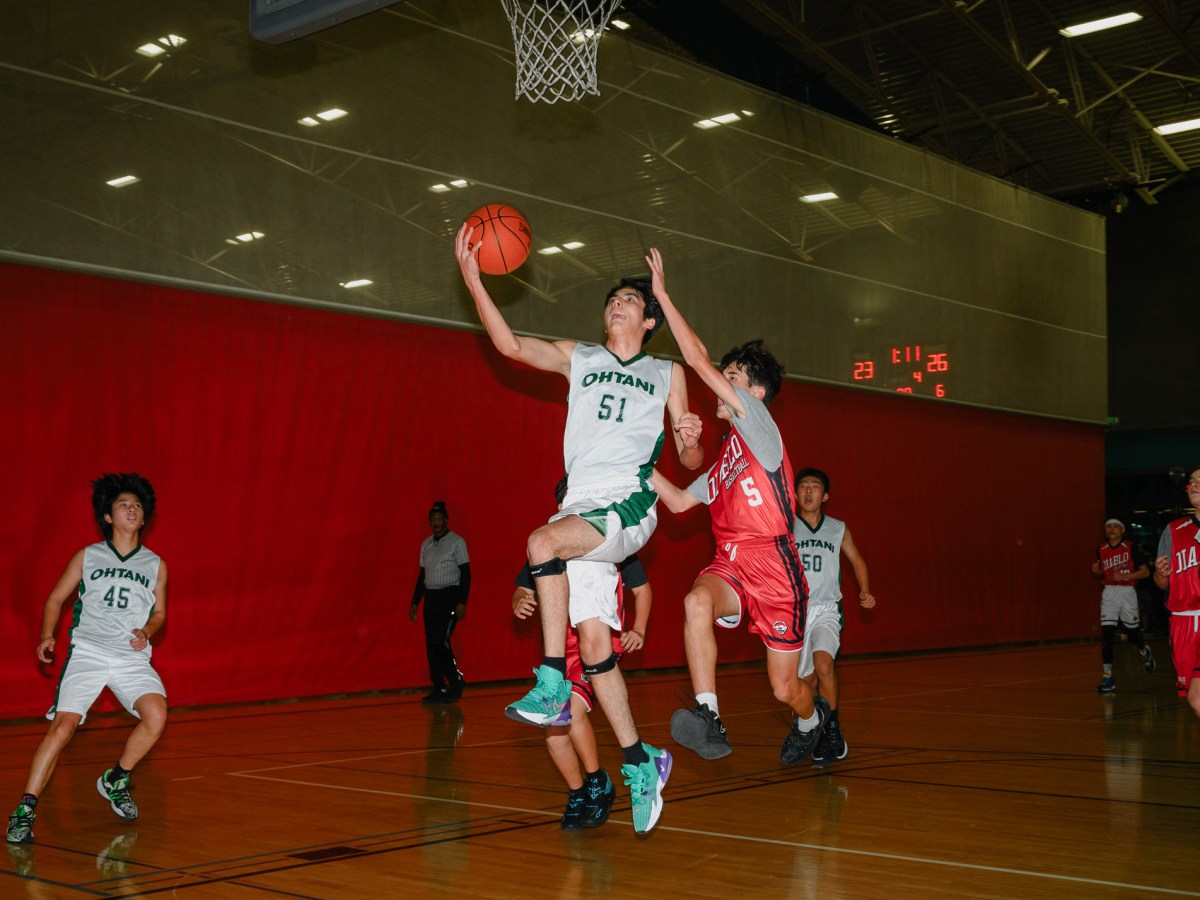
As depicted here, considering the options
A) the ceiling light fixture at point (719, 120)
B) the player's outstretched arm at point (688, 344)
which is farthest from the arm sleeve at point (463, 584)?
the ceiling light fixture at point (719, 120)

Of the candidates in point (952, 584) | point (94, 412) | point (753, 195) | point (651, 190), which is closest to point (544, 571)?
point (94, 412)

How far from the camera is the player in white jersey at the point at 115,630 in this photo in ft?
17.3

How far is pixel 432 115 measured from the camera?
11875 mm

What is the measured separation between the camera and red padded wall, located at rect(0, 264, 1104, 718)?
9.13m

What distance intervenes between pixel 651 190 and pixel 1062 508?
9.95 meters

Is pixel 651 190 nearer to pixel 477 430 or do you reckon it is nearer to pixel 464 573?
pixel 477 430

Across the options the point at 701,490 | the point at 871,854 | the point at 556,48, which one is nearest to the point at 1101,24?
the point at 556,48

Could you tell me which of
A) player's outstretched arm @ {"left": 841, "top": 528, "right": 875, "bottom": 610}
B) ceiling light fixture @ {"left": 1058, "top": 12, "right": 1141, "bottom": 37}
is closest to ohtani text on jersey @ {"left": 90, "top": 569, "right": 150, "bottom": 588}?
player's outstretched arm @ {"left": 841, "top": 528, "right": 875, "bottom": 610}

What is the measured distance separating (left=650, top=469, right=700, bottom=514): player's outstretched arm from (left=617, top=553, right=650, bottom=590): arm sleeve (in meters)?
0.29

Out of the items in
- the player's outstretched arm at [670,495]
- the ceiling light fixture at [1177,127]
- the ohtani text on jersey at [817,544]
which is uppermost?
the ceiling light fixture at [1177,127]

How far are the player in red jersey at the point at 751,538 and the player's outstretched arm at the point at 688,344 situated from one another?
0.01 meters

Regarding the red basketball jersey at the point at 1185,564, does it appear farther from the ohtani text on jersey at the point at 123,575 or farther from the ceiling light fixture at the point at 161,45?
the ceiling light fixture at the point at 161,45

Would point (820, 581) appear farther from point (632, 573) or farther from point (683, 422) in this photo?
point (683, 422)

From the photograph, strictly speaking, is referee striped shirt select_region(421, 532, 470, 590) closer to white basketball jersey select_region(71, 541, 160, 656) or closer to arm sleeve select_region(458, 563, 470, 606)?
arm sleeve select_region(458, 563, 470, 606)
